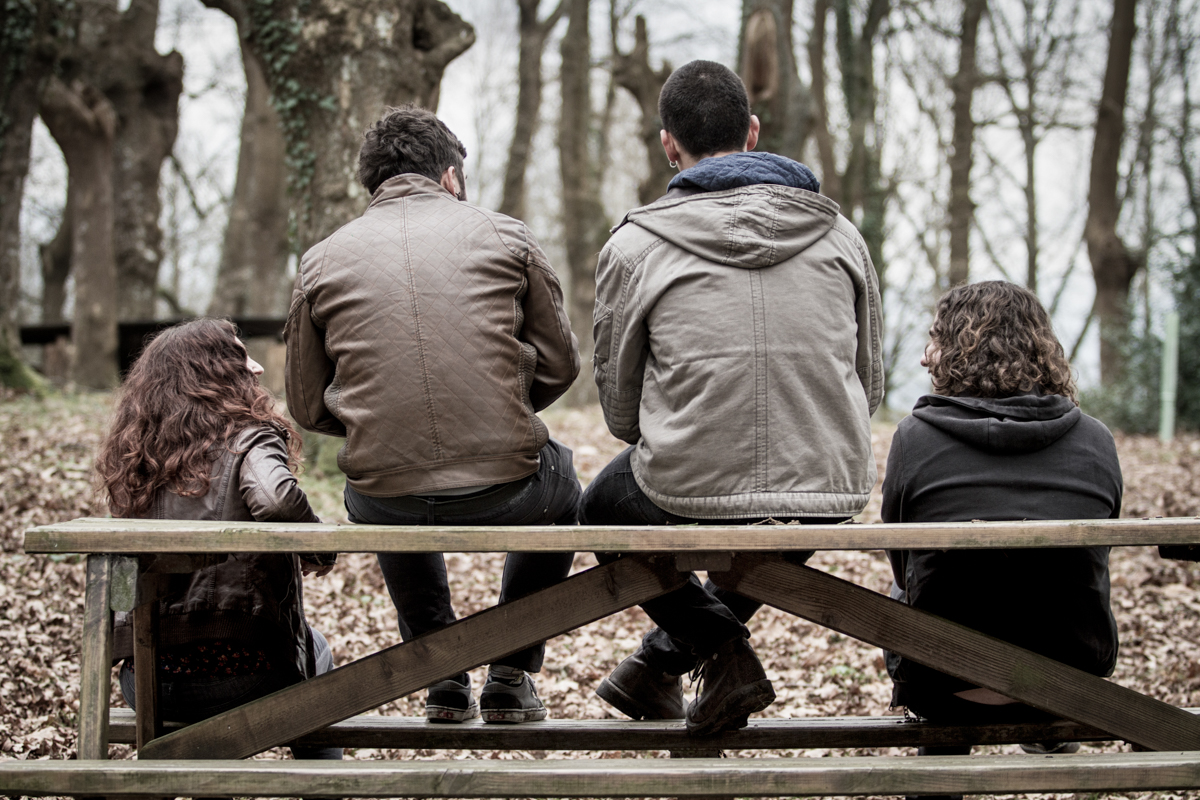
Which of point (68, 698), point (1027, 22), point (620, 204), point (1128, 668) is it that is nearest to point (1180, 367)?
point (1128, 668)

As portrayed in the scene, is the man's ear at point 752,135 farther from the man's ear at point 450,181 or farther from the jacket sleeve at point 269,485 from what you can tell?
the jacket sleeve at point 269,485

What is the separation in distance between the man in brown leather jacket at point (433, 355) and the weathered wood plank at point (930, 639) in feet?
2.27

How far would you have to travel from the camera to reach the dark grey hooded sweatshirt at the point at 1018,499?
276cm

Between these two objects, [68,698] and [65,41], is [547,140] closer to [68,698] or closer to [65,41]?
[65,41]

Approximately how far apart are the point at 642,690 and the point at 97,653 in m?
1.57

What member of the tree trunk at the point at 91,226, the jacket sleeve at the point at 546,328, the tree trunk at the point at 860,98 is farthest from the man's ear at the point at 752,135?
the tree trunk at the point at 860,98

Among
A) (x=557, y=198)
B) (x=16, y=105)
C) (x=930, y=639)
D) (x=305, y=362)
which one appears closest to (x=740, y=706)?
(x=930, y=639)

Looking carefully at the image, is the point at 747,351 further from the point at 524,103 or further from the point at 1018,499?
the point at 524,103

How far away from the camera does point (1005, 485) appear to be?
2.77 metres

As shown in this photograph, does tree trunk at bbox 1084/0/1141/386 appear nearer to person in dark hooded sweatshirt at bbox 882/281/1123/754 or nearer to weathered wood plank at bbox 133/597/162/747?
person in dark hooded sweatshirt at bbox 882/281/1123/754

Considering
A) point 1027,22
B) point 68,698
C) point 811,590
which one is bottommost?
point 68,698

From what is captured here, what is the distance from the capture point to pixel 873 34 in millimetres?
16391

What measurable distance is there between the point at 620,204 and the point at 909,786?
88.9 feet

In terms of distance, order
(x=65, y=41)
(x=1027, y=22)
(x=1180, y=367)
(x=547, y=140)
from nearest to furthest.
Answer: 1. (x=65, y=41)
2. (x=1180, y=367)
3. (x=1027, y=22)
4. (x=547, y=140)
